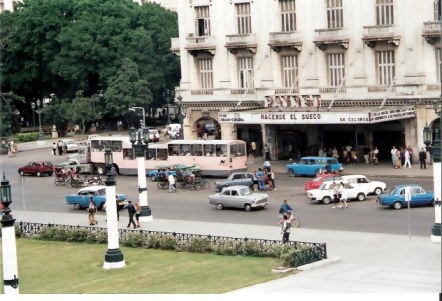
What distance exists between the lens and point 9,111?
92688 mm

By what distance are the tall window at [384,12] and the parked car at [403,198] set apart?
62.9ft

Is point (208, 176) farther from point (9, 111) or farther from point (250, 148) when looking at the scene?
point (9, 111)

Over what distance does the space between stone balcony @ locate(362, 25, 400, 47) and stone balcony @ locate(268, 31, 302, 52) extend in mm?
4922

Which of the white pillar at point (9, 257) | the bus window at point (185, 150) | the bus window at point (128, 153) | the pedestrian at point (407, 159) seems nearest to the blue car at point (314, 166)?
the pedestrian at point (407, 159)

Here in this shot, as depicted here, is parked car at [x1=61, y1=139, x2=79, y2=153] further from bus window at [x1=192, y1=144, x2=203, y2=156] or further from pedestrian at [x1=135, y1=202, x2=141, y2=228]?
pedestrian at [x1=135, y1=202, x2=141, y2=228]

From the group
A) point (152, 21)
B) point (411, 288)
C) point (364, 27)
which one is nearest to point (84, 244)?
point (411, 288)

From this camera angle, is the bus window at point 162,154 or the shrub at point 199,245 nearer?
the shrub at point 199,245

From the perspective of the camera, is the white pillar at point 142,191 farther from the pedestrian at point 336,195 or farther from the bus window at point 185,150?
the bus window at point 185,150

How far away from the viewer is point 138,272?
36.2 meters

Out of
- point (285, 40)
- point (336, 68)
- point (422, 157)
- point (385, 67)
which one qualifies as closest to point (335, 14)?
point (336, 68)

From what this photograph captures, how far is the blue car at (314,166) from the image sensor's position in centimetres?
5897

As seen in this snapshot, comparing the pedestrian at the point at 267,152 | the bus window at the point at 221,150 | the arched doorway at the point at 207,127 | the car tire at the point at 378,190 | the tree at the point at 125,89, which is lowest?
the car tire at the point at 378,190

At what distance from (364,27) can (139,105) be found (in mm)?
36092

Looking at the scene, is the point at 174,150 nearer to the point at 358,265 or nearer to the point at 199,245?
the point at 199,245
